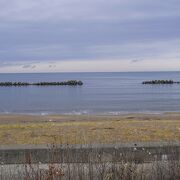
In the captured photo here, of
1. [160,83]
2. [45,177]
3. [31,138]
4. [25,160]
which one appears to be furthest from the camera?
[160,83]

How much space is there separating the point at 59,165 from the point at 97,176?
2.27 feet

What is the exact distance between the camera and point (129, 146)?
26.0 ft

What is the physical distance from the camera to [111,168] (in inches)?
239

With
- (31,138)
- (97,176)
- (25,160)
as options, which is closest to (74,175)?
(97,176)

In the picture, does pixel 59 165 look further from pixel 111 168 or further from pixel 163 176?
pixel 163 176

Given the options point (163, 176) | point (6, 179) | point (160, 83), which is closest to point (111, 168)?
point (163, 176)

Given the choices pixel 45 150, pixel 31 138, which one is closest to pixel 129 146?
pixel 45 150

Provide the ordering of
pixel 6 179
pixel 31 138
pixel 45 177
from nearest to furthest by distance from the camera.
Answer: pixel 45 177 < pixel 6 179 < pixel 31 138

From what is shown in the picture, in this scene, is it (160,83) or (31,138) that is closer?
(31,138)

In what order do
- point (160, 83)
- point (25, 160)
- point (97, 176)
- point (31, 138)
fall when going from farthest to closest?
point (160, 83) < point (31, 138) < point (25, 160) < point (97, 176)

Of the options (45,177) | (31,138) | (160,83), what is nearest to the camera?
(45,177)

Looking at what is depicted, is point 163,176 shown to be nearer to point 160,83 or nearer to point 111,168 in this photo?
point 111,168

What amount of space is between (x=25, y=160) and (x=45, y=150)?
1.15ft

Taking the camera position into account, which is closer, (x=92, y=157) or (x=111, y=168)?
(x=111, y=168)
